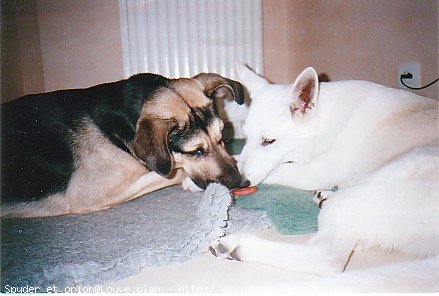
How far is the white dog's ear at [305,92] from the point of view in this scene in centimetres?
210

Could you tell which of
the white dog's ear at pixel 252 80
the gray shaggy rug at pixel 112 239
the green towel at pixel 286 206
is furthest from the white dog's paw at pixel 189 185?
the white dog's ear at pixel 252 80

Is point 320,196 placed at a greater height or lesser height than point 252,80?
lesser

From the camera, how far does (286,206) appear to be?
2295mm

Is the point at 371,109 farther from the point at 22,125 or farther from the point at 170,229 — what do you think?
the point at 22,125

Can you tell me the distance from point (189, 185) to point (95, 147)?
657mm

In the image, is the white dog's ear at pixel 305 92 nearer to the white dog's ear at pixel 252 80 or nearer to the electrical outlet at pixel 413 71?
the white dog's ear at pixel 252 80

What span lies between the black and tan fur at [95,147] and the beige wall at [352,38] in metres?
1.94

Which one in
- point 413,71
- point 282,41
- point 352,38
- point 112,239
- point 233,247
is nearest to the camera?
point 233,247

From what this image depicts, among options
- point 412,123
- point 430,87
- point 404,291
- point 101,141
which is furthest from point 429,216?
point 430,87

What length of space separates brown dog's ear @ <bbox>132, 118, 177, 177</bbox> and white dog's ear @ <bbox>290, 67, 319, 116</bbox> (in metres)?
0.73

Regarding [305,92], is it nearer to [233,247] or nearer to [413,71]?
[233,247]

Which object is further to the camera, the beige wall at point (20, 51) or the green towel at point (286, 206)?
the beige wall at point (20, 51)

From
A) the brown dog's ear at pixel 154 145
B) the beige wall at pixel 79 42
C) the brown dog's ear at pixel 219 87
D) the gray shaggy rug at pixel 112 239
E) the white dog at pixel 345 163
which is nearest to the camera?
the white dog at pixel 345 163

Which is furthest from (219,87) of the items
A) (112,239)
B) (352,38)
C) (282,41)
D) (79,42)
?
(79,42)
